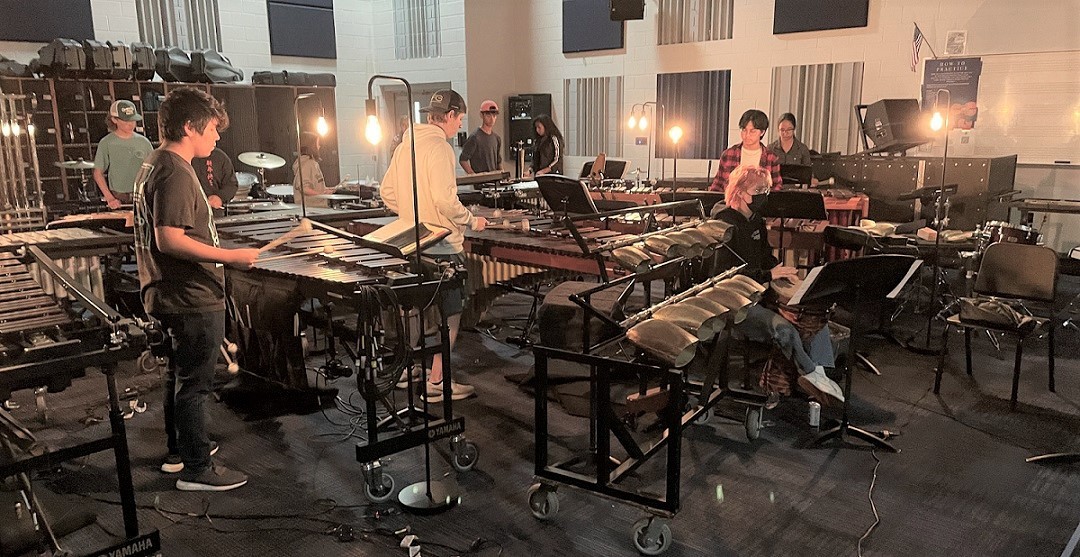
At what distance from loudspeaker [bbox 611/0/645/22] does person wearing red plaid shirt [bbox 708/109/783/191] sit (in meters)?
3.89

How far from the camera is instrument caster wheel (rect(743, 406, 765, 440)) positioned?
380 centimetres

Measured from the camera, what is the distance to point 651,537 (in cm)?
280

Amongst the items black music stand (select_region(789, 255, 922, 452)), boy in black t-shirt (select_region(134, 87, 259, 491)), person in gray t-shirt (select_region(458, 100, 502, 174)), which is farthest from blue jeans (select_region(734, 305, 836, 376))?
A: person in gray t-shirt (select_region(458, 100, 502, 174))

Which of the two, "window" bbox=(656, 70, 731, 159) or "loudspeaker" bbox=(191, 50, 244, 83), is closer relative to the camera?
"loudspeaker" bbox=(191, 50, 244, 83)

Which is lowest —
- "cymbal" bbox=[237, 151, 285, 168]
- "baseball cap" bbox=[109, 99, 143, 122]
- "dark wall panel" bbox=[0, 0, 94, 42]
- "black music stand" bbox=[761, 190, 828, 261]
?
"black music stand" bbox=[761, 190, 828, 261]

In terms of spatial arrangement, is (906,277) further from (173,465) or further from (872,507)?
(173,465)

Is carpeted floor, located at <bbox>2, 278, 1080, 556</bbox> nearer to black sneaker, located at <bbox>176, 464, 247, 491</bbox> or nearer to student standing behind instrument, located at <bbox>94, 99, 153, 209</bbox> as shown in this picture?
black sneaker, located at <bbox>176, 464, 247, 491</bbox>

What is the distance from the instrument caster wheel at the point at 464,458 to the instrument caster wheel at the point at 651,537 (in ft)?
3.24

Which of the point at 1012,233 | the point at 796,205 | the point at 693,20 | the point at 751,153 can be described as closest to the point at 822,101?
the point at 693,20

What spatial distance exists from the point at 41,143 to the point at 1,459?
7.35m

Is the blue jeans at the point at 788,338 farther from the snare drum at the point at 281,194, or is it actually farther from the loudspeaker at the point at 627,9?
the loudspeaker at the point at 627,9

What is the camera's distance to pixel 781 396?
4.21 meters

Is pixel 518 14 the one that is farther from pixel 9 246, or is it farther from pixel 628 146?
pixel 9 246

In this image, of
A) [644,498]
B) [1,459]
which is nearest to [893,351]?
[644,498]
